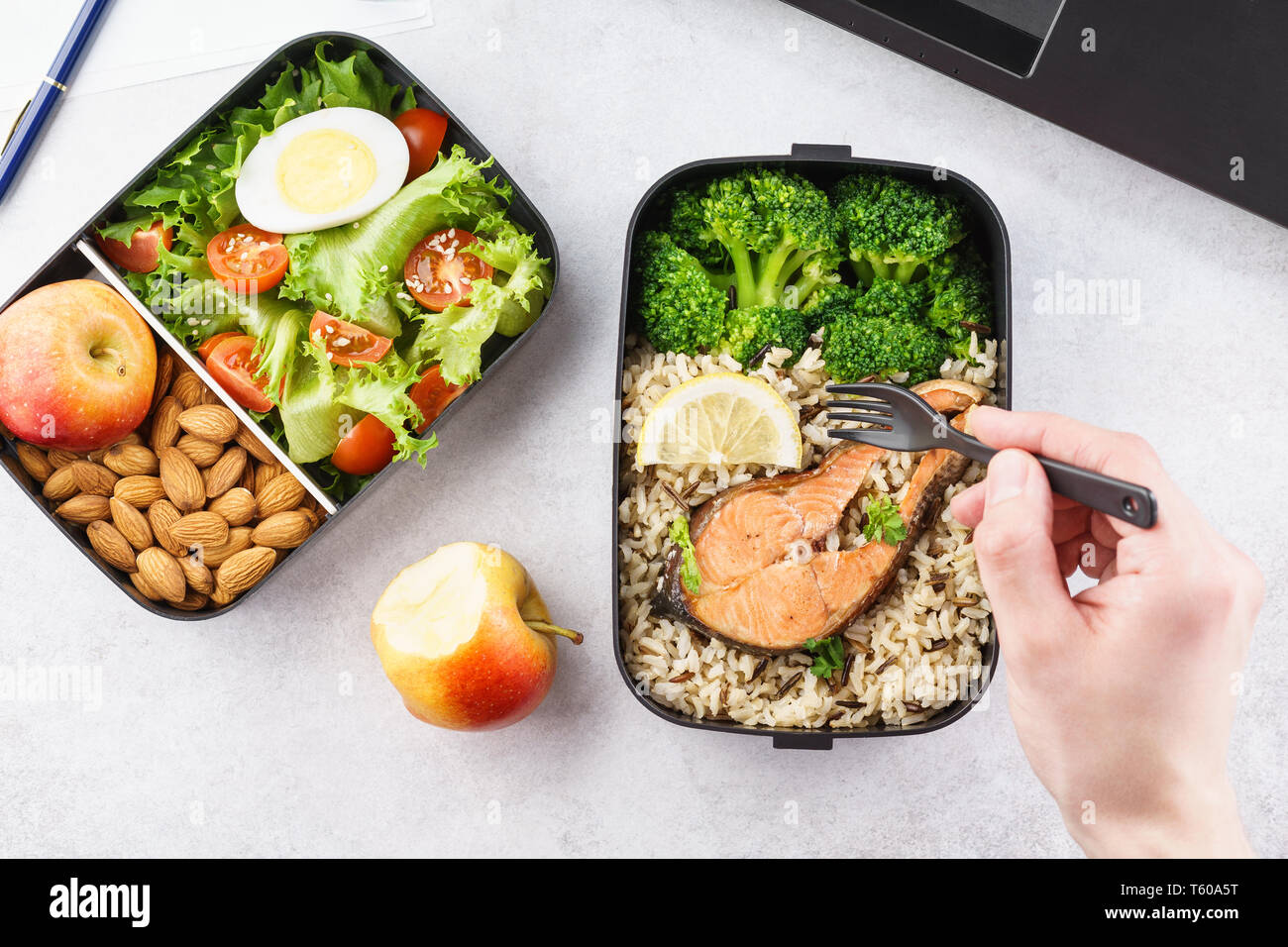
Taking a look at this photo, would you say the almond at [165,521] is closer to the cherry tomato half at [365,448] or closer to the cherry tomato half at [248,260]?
the cherry tomato half at [365,448]

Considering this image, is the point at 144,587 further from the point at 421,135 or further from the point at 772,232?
the point at 772,232


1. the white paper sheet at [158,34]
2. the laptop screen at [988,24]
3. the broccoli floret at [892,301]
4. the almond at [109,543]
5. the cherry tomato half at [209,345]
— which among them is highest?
the laptop screen at [988,24]

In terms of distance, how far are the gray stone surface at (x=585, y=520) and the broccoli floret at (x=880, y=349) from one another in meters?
0.38

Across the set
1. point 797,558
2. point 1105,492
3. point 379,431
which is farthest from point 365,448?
point 1105,492

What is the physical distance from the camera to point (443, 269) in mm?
2105

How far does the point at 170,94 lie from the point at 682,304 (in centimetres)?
142

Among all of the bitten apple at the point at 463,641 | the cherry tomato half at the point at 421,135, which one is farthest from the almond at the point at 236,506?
the cherry tomato half at the point at 421,135

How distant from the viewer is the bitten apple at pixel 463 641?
6.58ft

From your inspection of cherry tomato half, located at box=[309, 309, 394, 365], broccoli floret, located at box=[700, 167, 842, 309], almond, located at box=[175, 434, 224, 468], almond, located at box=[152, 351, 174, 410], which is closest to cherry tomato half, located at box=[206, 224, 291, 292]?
cherry tomato half, located at box=[309, 309, 394, 365]

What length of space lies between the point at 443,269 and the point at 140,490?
84 centimetres

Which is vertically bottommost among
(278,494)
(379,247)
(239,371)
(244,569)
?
(244,569)

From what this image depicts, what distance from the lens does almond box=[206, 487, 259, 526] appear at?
2.14m

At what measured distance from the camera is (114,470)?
2.15m
